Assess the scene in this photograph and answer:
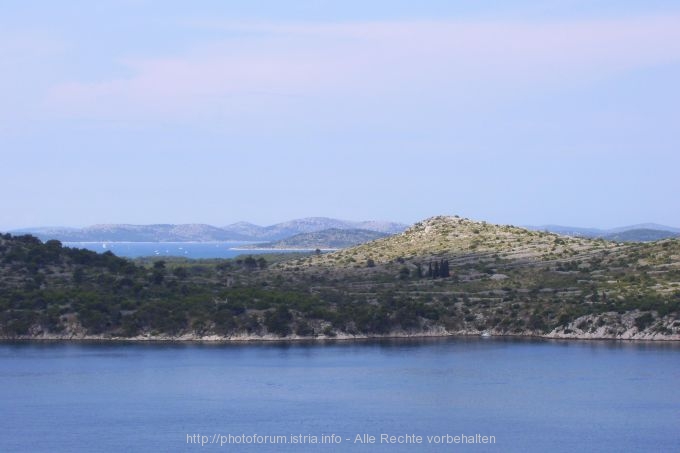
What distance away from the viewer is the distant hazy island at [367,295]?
394ft

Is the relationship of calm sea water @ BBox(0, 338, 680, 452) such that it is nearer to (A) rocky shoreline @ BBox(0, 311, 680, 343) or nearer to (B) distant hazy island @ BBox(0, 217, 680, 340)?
(A) rocky shoreline @ BBox(0, 311, 680, 343)

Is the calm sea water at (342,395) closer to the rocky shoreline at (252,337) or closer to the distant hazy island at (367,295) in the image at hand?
the rocky shoreline at (252,337)

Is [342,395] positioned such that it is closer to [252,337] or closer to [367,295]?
[252,337]

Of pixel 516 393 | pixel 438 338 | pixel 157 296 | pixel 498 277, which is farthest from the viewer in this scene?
pixel 498 277

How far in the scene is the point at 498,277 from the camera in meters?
142

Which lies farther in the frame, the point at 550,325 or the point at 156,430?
the point at 550,325

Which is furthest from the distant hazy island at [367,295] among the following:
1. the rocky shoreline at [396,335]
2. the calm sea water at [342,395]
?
the calm sea water at [342,395]

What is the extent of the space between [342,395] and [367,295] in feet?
157

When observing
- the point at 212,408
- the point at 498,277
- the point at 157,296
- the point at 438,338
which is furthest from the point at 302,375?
the point at 498,277

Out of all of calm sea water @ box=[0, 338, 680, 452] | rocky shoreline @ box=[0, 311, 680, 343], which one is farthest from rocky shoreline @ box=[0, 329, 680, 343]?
calm sea water @ box=[0, 338, 680, 452]

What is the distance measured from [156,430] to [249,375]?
2219 cm

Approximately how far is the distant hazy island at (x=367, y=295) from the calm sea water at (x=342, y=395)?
5.29 metres

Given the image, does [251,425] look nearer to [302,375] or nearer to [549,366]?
[302,375]

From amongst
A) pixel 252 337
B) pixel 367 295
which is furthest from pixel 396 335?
pixel 252 337
